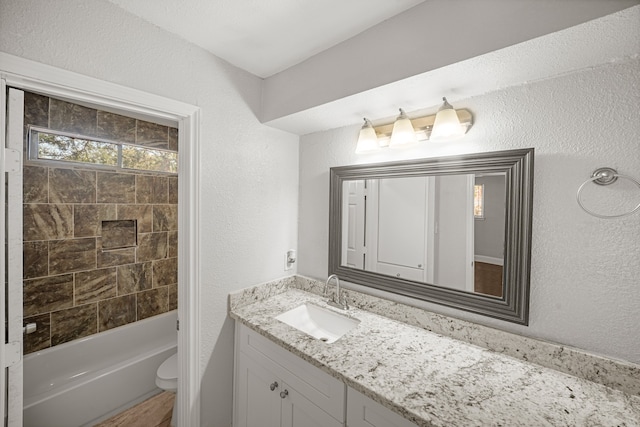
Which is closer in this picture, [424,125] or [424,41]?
[424,41]

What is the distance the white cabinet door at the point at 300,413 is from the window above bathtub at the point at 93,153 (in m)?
2.33

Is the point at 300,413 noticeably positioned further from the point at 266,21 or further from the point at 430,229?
the point at 266,21

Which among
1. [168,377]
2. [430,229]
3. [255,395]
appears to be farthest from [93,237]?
[430,229]

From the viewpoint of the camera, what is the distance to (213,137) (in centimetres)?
147

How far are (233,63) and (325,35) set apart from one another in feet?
2.02

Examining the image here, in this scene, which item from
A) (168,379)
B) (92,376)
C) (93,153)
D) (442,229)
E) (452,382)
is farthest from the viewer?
(93,153)

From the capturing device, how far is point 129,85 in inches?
45.5

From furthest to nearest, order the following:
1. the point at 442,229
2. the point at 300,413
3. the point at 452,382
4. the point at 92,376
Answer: the point at 92,376 → the point at 442,229 → the point at 300,413 → the point at 452,382

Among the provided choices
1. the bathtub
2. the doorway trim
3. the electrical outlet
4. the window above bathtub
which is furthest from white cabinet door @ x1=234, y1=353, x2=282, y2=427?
the window above bathtub

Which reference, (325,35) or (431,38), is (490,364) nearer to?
(431,38)

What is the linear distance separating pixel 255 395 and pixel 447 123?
1.73 m

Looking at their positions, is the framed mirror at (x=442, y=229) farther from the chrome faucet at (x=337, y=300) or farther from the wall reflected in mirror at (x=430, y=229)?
the chrome faucet at (x=337, y=300)

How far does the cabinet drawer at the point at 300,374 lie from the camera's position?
103cm

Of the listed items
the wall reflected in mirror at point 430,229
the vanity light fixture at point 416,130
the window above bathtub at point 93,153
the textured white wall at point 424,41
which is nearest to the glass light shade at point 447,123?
the vanity light fixture at point 416,130
